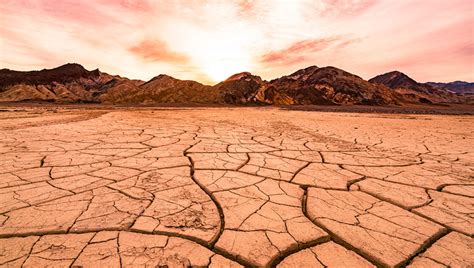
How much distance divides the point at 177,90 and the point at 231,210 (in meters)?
28.8

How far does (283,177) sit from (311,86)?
39.4m

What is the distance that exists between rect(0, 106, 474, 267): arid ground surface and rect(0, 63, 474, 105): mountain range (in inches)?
967

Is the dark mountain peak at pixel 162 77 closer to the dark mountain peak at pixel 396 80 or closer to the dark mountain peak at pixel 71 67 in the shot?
the dark mountain peak at pixel 71 67

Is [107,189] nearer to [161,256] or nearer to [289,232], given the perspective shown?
[161,256]

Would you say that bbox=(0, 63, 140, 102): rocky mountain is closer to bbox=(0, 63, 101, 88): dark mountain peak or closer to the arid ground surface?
bbox=(0, 63, 101, 88): dark mountain peak

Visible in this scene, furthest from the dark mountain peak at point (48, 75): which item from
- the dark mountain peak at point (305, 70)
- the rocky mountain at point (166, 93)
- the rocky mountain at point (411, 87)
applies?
the rocky mountain at point (411, 87)

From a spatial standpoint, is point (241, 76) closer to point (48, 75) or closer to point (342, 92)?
point (342, 92)

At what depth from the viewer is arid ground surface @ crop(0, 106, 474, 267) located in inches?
47.6

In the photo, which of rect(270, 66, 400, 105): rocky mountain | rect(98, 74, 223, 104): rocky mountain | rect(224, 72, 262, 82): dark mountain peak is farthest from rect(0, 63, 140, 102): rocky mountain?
rect(270, 66, 400, 105): rocky mountain

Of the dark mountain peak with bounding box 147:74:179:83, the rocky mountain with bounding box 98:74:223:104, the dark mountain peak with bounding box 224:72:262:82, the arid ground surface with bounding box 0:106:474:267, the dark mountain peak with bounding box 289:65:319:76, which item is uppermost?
the dark mountain peak with bounding box 289:65:319:76

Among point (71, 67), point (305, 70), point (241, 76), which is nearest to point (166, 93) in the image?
point (241, 76)

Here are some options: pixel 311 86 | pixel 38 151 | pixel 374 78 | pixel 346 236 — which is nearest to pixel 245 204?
pixel 346 236

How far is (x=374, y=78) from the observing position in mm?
73688

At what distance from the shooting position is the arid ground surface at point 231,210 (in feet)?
3.97
